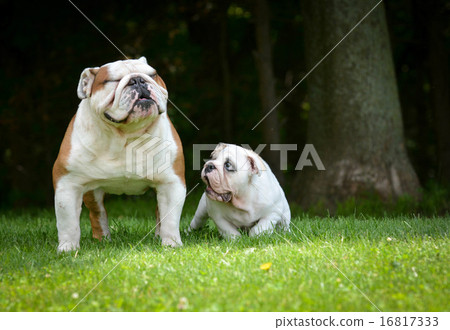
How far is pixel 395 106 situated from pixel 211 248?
4.60 m

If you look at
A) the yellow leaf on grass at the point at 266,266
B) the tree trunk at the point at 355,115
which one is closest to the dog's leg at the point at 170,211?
the yellow leaf on grass at the point at 266,266

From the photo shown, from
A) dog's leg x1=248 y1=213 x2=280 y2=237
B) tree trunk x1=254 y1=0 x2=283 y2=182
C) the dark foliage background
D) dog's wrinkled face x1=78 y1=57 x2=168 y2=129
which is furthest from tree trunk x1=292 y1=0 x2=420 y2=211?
dog's wrinkled face x1=78 y1=57 x2=168 y2=129

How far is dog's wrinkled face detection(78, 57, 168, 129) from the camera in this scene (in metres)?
4.46

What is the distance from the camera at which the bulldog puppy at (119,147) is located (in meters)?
Answer: 4.53

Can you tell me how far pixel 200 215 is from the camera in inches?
226

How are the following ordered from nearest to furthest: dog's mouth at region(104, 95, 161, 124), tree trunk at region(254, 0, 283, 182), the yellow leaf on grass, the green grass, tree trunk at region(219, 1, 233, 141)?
1. the green grass
2. the yellow leaf on grass
3. dog's mouth at region(104, 95, 161, 124)
4. tree trunk at region(254, 0, 283, 182)
5. tree trunk at region(219, 1, 233, 141)

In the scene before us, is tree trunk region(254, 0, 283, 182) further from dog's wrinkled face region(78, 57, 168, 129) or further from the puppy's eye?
dog's wrinkled face region(78, 57, 168, 129)

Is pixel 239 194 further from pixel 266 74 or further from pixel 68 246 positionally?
pixel 266 74

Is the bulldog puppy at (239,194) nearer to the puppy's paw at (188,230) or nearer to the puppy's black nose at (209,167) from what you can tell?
the puppy's black nose at (209,167)

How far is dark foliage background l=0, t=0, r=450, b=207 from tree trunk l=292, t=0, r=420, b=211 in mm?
2293

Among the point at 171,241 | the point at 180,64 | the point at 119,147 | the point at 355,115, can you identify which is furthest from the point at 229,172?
the point at 180,64

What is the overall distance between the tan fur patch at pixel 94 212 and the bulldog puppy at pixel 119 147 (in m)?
0.47
